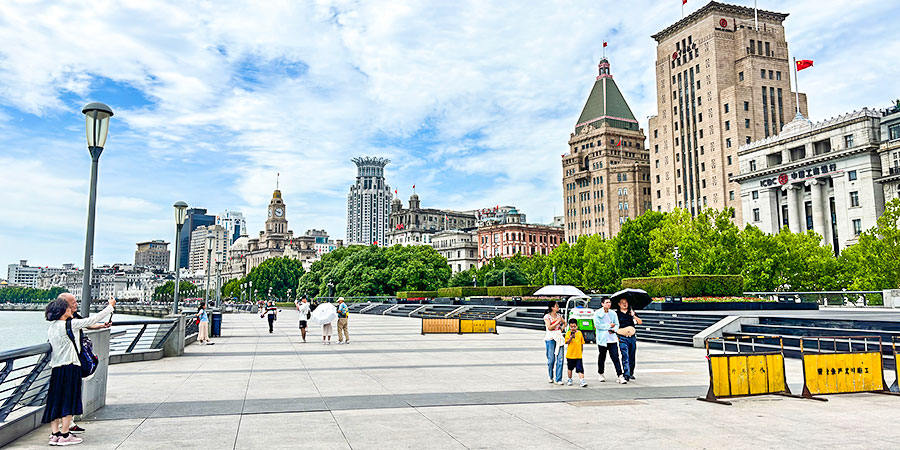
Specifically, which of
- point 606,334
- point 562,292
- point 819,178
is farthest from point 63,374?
point 819,178

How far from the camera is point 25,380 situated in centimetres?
805

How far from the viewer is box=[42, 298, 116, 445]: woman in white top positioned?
7.49m

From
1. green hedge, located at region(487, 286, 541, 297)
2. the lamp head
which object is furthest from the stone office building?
the lamp head

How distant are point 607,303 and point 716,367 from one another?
2.80 m

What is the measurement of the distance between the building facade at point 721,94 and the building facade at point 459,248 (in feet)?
203

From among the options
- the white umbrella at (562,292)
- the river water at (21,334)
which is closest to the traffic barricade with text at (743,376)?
the white umbrella at (562,292)

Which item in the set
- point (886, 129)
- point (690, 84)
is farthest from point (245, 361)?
point (690, 84)

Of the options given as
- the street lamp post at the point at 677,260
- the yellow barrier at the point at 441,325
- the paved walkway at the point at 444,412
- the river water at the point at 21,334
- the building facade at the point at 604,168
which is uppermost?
the building facade at the point at 604,168

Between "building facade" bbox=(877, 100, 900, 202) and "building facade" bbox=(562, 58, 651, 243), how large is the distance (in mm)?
58298

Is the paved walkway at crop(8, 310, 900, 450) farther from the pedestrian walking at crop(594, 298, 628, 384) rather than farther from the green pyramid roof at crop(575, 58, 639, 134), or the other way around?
the green pyramid roof at crop(575, 58, 639, 134)

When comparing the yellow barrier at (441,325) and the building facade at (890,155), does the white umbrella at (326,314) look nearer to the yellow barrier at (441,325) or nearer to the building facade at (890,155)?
the yellow barrier at (441,325)

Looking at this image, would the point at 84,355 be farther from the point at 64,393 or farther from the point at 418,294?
the point at 418,294

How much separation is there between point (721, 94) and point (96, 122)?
99.3 m

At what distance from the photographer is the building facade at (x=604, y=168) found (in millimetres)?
128375
